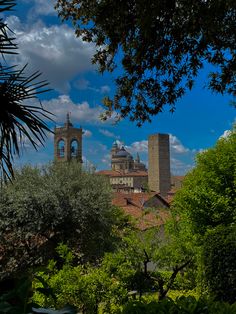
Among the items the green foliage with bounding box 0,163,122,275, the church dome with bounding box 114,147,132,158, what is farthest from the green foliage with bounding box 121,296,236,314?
the church dome with bounding box 114,147,132,158

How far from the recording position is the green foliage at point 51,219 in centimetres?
1923

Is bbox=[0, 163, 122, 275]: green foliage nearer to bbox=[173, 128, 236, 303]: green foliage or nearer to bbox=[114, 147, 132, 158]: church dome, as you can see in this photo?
bbox=[173, 128, 236, 303]: green foliage

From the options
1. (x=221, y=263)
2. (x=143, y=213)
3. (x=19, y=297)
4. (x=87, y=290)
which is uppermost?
(x=143, y=213)

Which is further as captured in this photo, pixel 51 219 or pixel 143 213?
pixel 51 219

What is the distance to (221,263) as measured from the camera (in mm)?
10445

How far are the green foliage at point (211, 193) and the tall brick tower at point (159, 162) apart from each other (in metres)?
51.3

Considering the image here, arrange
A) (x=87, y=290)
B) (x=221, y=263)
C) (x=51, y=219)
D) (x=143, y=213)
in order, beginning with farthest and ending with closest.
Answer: (x=51, y=219)
(x=143, y=213)
(x=221, y=263)
(x=87, y=290)

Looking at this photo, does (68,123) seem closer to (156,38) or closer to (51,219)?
(51,219)

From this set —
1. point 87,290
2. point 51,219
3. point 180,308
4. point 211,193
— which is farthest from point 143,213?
point 51,219

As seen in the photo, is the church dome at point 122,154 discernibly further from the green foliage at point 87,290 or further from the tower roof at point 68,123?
the green foliage at point 87,290

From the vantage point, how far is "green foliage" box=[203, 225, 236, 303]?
1015cm

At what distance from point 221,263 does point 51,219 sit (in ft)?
33.1

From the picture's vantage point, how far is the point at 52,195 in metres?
19.4

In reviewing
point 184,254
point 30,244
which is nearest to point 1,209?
point 30,244
